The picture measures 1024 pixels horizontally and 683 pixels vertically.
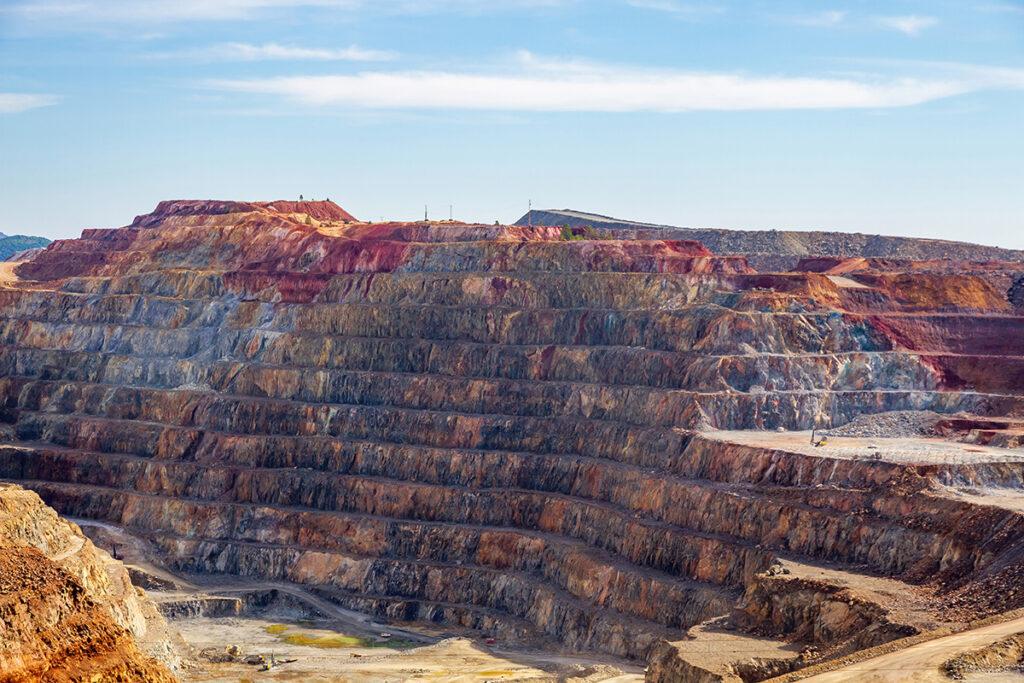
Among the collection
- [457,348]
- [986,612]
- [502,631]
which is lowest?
[502,631]

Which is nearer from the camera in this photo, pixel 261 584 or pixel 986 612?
pixel 986 612

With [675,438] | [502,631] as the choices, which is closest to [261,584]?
[502,631]

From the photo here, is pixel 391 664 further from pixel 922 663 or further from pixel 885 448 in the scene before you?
pixel 922 663

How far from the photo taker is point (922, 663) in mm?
85500

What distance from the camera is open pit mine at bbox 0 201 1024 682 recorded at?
390ft

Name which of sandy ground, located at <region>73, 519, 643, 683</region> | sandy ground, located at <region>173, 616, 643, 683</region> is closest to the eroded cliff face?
sandy ground, located at <region>173, 616, 643, 683</region>

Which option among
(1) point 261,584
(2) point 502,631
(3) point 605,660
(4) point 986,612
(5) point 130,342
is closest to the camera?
(4) point 986,612

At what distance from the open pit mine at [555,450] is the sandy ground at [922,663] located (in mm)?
6298

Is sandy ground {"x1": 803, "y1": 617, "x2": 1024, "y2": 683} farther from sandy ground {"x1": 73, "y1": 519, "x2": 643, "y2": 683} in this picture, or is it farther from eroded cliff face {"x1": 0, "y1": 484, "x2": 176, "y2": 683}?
eroded cliff face {"x1": 0, "y1": 484, "x2": 176, "y2": 683}

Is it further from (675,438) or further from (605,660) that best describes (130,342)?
(605,660)

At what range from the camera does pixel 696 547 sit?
129750mm

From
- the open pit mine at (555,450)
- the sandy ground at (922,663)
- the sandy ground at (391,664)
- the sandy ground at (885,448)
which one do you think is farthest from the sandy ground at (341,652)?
the sandy ground at (922,663)

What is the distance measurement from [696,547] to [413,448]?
40.5 meters

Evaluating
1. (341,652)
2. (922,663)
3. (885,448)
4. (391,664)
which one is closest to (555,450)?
(885,448)
